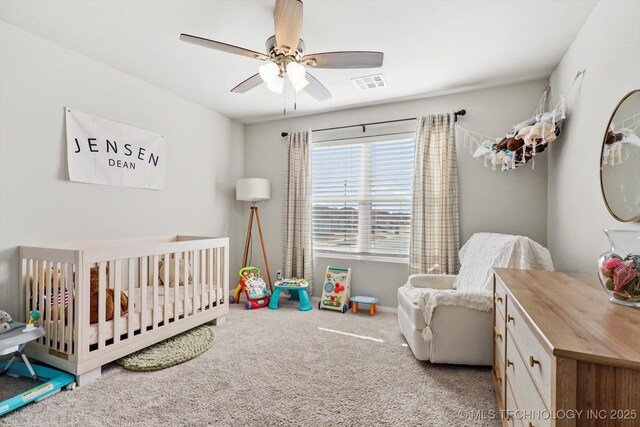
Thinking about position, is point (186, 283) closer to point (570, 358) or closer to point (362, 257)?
point (362, 257)

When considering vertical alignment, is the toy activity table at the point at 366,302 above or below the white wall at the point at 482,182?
below

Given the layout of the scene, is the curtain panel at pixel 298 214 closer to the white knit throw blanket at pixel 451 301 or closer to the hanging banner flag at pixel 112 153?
the hanging banner flag at pixel 112 153

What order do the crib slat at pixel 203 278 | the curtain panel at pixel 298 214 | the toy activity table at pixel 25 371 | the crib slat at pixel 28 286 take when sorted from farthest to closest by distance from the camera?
the curtain panel at pixel 298 214 < the crib slat at pixel 203 278 < the crib slat at pixel 28 286 < the toy activity table at pixel 25 371

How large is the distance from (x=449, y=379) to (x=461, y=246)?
1.50m

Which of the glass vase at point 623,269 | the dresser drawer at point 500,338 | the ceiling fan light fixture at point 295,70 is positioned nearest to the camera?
the glass vase at point 623,269

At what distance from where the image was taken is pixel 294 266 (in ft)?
12.9

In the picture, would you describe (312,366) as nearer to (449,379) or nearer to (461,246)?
(449,379)

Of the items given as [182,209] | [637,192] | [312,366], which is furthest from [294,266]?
[637,192]

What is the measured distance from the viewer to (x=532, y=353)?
0.97 meters

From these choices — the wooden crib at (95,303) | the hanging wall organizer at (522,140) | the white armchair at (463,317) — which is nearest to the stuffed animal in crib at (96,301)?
the wooden crib at (95,303)

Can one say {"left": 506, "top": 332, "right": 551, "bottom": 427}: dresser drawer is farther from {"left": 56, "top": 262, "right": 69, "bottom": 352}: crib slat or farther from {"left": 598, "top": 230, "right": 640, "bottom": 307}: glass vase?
{"left": 56, "top": 262, "right": 69, "bottom": 352}: crib slat

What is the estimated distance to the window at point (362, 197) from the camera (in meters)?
3.46

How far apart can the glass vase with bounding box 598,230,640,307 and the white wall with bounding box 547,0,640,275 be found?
0.44 metres

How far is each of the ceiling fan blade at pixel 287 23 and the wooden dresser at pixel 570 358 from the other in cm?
171
